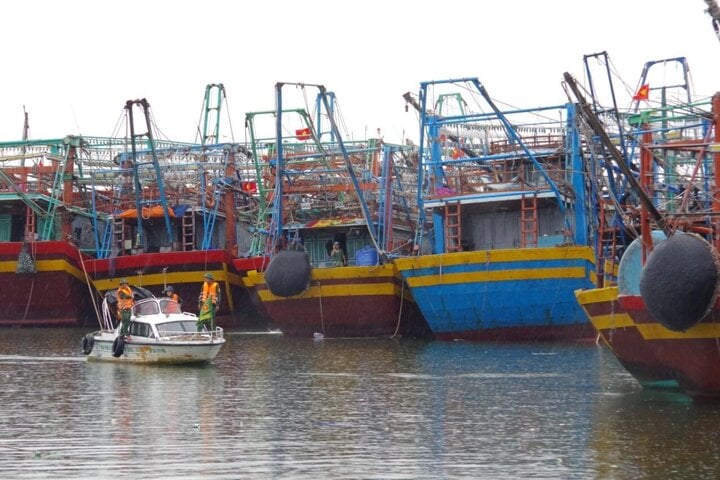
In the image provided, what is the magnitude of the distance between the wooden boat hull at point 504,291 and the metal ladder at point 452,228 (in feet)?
6.61

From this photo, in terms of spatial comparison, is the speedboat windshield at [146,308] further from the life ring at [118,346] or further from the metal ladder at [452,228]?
the metal ladder at [452,228]

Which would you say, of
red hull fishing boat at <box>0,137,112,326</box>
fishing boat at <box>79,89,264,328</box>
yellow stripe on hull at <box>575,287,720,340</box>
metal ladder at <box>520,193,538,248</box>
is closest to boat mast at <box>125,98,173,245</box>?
fishing boat at <box>79,89,264,328</box>

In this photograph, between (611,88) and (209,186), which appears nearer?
(611,88)

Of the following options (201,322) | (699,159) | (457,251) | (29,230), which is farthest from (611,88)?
(29,230)

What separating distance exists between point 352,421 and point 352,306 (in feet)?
77.1

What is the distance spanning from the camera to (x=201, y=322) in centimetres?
3641

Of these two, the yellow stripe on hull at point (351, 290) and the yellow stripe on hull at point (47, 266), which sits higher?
the yellow stripe on hull at point (47, 266)

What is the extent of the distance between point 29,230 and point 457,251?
22.6 meters

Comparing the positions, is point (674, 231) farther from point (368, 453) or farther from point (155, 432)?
point (155, 432)

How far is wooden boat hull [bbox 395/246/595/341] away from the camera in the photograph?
42906mm

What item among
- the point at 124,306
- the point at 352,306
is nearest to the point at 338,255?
the point at 352,306

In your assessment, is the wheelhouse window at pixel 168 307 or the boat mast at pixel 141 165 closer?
the wheelhouse window at pixel 168 307

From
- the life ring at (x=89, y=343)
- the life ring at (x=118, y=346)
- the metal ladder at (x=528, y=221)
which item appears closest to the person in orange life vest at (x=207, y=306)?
the life ring at (x=118, y=346)

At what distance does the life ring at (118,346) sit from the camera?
3616 centimetres
